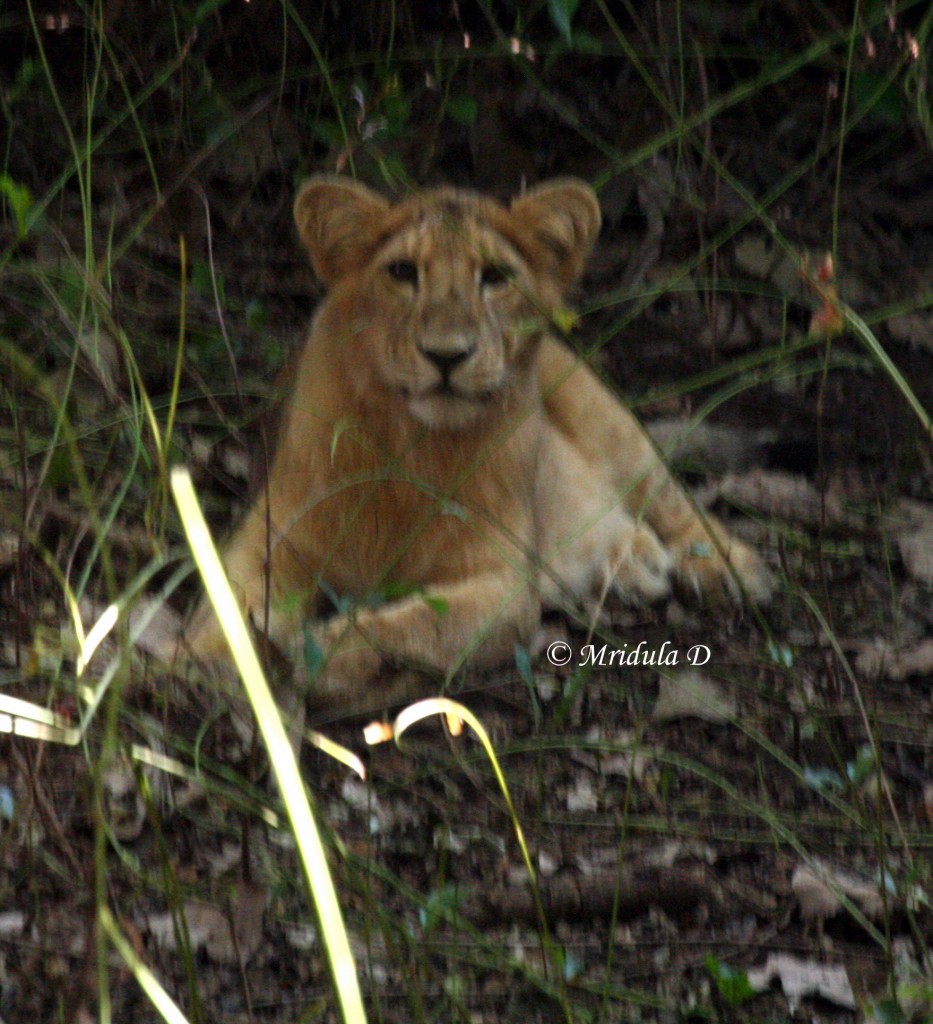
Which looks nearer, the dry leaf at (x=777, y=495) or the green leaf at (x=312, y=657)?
the green leaf at (x=312, y=657)

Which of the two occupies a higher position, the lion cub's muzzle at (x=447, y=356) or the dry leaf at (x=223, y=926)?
the lion cub's muzzle at (x=447, y=356)

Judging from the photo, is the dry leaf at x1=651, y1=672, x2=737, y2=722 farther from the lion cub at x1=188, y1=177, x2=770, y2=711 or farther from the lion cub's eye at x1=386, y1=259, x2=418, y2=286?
the lion cub's eye at x1=386, y1=259, x2=418, y2=286

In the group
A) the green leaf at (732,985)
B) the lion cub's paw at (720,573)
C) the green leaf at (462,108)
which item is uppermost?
the green leaf at (462,108)

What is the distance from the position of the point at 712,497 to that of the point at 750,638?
2.16 ft

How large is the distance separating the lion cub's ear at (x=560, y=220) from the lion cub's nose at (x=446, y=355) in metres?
0.31

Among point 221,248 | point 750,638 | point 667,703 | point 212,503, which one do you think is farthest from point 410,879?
A: point 221,248

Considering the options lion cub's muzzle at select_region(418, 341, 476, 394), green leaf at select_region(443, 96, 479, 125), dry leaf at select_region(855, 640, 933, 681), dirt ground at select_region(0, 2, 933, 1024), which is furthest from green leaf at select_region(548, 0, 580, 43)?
dry leaf at select_region(855, 640, 933, 681)

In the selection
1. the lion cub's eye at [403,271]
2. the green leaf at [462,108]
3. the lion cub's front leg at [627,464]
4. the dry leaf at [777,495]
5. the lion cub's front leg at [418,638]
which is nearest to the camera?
the lion cub's front leg at [418,638]

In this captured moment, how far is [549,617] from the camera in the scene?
2967 mm

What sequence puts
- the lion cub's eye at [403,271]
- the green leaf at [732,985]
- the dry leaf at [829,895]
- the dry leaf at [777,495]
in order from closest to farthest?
the green leaf at [732,985] → the dry leaf at [829,895] → the lion cub's eye at [403,271] → the dry leaf at [777,495]

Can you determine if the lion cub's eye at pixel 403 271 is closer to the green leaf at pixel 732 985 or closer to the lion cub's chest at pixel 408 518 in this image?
the lion cub's chest at pixel 408 518

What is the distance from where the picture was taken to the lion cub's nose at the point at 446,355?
103 inches

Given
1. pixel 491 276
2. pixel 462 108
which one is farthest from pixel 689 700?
pixel 462 108

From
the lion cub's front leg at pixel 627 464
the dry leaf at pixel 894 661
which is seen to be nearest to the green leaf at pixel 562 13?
the lion cub's front leg at pixel 627 464
